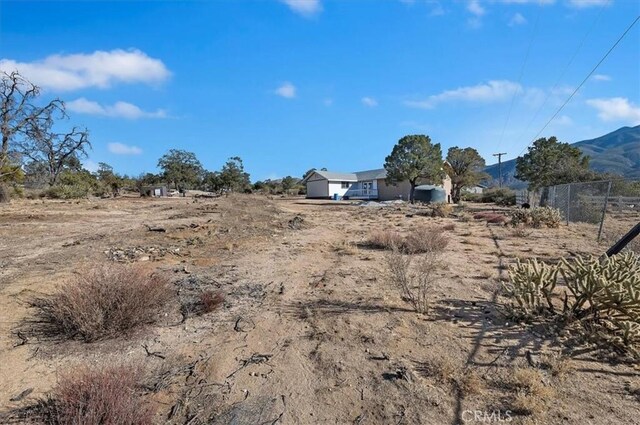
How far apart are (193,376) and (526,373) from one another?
330cm

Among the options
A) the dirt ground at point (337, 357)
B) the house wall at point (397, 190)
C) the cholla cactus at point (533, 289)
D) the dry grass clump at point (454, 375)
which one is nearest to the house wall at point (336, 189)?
the house wall at point (397, 190)

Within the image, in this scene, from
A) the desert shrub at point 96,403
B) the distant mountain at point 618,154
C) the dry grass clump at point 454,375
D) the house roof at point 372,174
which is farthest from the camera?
the distant mountain at point 618,154

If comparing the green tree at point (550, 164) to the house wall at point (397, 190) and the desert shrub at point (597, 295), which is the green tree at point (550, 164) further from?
the desert shrub at point (597, 295)

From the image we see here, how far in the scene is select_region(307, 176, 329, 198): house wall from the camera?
57.0 meters

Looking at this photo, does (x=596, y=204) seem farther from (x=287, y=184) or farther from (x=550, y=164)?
(x=287, y=184)

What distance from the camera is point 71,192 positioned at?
35656 millimetres

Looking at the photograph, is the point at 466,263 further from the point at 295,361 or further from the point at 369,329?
the point at 295,361

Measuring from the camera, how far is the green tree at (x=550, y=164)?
28.5 meters

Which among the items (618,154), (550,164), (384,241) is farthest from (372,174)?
(618,154)

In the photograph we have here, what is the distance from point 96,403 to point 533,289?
503 cm

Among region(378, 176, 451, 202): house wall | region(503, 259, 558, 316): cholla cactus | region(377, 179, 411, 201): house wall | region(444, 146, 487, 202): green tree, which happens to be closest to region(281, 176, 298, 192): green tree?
region(377, 179, 411, 201): house wall

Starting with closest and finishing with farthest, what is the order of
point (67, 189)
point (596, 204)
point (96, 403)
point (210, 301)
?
1. point (96, 403)
2. point (210, 301)
3. point (596, 204)
4. point (67, 189)

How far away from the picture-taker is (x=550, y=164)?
97.3 feet

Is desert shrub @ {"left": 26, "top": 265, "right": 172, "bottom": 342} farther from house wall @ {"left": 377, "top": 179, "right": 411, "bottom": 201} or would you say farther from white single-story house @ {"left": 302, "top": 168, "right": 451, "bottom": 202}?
white single-story house @ {"left": 302, "top": 168, "right": 451, "bottom": 202}
